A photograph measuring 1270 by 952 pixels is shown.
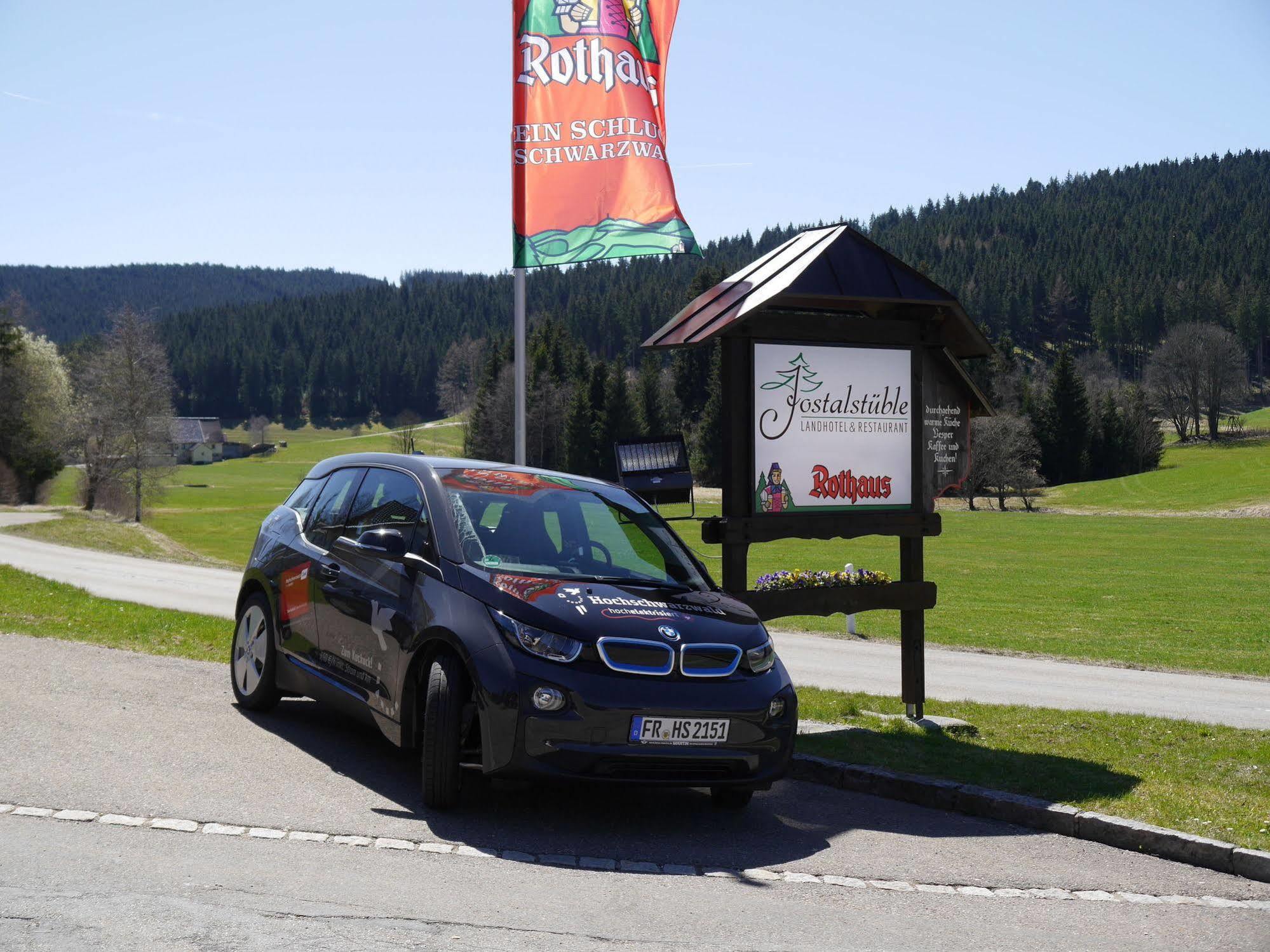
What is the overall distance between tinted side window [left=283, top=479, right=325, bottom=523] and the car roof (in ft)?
0.40

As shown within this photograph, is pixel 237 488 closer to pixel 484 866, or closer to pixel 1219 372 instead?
pixel 1219 372

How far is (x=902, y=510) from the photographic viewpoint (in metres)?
9.70

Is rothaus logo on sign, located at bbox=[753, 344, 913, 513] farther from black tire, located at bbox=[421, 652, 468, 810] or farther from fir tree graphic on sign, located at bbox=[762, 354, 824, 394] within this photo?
black tire, located at bbox=[421, 652, 468, 810]

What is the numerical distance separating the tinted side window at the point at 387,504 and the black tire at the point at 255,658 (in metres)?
1.14

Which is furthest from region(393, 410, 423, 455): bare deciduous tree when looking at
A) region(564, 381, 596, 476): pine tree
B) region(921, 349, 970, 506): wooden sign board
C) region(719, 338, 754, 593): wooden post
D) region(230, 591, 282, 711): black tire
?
region(719, 338, 754, 593): wooden post

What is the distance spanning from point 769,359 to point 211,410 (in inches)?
7727

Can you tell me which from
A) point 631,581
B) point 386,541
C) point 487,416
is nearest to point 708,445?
point 487,416

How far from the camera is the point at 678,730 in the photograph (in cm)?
589

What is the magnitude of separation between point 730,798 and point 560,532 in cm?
177

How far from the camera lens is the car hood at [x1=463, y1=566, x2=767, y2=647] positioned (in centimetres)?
599

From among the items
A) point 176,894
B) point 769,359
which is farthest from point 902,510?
point 176,894

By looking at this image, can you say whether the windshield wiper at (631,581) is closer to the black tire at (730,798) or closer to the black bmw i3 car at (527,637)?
the black bmw i3 car at (527,637)

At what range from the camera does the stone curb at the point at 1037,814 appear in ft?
19.3

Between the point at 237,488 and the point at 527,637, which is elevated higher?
the point at 527,637
